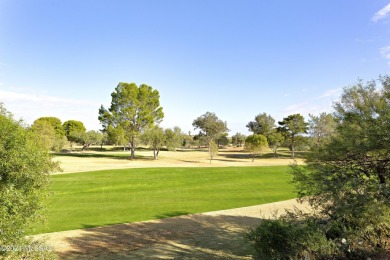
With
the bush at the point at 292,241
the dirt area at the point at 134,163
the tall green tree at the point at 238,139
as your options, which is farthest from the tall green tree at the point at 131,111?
the tall green tree at the point at 238,139

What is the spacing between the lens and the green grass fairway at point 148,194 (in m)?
18.8

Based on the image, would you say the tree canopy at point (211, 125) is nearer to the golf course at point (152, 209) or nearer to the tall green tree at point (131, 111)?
the tall green tree at point (131, 111)

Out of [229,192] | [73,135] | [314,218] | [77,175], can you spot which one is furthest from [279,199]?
[73,135]

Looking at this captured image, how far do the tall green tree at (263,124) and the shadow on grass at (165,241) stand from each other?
80.3 m

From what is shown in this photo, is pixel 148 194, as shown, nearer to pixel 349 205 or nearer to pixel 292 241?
pixel 292 241

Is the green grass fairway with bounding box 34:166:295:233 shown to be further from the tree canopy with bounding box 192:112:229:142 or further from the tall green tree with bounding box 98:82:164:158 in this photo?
the tree canopy with bounding box 192:112:229:142

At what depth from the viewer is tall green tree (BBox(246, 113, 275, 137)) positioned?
95994 millimetres

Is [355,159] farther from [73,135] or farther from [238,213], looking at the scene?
[73,135]

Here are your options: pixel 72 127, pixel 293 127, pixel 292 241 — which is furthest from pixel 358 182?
pixel 72 127

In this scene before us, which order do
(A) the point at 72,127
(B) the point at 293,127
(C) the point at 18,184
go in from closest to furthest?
(C) the point at 18,184 → (B) the point at 293,127 → (A) the point at 72,127

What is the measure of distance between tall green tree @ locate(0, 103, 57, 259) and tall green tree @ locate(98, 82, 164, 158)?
51.4 m

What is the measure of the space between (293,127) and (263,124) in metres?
21.6

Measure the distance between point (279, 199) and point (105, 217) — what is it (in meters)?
16.0

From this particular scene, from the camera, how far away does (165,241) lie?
14.5 m
